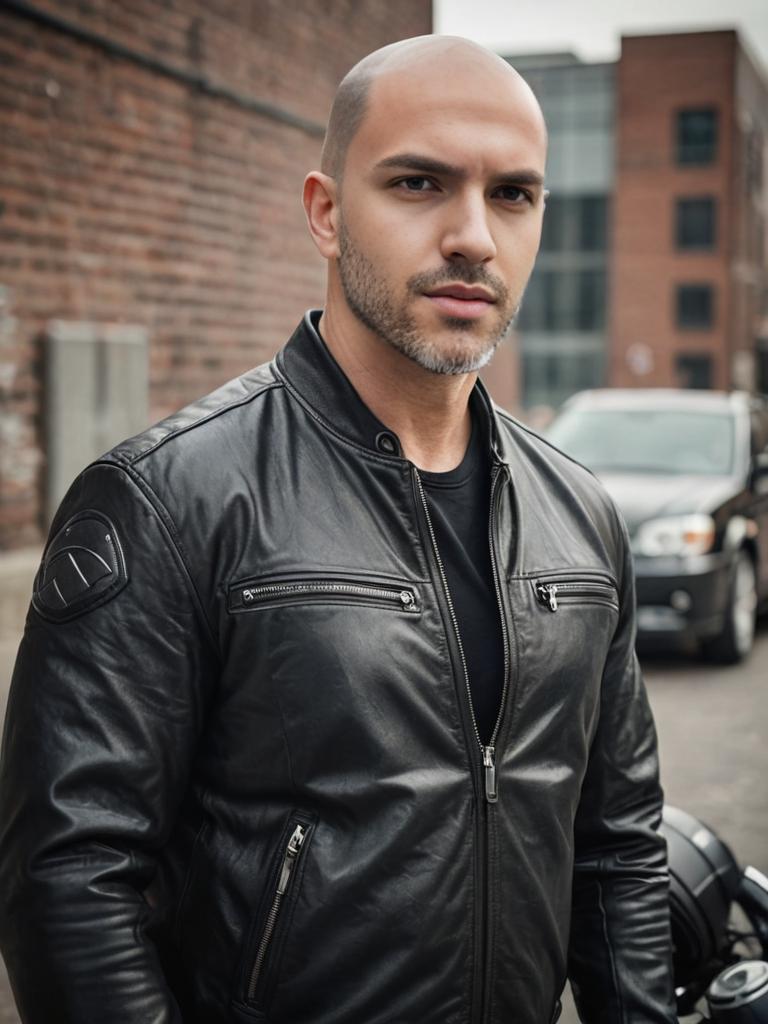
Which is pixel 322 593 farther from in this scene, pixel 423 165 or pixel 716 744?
pixel 716 744

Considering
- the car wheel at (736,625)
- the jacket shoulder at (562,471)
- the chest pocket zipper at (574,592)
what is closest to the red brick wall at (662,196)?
the car wheel at (736,625)

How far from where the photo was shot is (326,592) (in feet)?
5.61

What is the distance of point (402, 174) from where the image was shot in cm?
179

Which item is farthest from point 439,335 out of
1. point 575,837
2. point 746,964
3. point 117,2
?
point 117,2

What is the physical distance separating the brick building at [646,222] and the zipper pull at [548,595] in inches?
2011

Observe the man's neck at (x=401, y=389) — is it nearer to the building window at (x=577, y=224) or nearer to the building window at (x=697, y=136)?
the building window at (x=697, y=136)

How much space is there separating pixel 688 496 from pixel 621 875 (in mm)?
6904

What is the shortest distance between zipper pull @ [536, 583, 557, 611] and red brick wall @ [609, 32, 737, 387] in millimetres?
52274

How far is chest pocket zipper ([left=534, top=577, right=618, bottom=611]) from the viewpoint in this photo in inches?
74.7

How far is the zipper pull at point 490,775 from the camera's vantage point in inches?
69.3

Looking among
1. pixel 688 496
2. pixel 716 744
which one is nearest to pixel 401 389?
pixel 716 744

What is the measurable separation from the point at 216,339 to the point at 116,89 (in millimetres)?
1915

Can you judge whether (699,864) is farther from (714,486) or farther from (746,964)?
(714,486)

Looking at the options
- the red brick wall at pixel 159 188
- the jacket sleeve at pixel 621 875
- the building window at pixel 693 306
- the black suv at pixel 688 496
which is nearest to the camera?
the jacket sleeve at pixel 621 875
